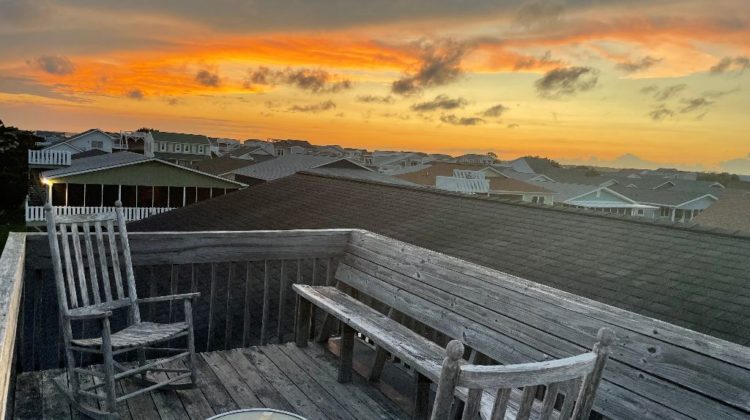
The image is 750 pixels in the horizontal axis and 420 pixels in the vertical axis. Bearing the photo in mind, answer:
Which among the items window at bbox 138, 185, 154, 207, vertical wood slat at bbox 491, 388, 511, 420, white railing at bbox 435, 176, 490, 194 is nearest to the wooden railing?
vertical wood slat at bbox 491, 388, 511, 420

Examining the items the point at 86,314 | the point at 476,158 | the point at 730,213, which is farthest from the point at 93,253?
the point at 476,158

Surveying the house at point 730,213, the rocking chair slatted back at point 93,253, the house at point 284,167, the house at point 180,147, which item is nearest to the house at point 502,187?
the house at point 284,167

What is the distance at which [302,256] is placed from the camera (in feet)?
14.0

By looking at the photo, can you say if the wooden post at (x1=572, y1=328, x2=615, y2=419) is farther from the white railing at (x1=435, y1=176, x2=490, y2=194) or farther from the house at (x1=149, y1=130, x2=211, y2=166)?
the house at (x1=149, y1=130, x2=211, y2=166)

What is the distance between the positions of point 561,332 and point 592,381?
0.95 meters

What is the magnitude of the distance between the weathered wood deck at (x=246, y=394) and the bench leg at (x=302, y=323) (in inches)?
8.8

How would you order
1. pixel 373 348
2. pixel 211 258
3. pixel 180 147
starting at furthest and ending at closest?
1. pixel 180 147
2. pixel 373 348
3. pixel 211 258

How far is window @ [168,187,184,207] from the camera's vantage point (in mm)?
26797

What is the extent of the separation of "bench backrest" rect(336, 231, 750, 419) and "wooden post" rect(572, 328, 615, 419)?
1.77 feet

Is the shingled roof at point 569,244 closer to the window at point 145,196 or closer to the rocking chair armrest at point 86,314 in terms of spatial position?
the rocking chair armrest at point 86,314

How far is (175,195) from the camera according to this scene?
1059 inches

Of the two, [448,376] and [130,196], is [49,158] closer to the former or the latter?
[130,196]

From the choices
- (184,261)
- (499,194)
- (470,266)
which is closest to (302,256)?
(184,261)

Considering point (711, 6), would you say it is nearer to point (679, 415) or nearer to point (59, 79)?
point (679, 415)
